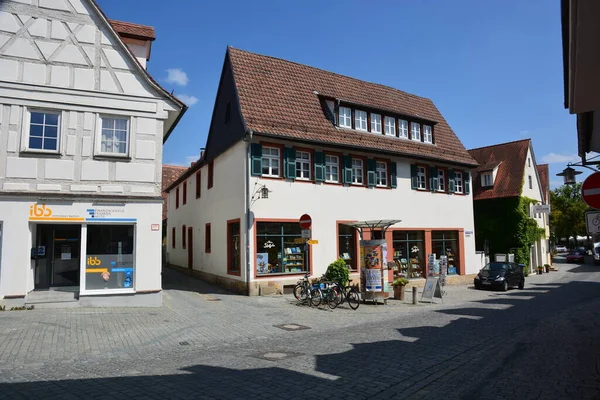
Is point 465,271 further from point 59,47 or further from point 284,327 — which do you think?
point 59,47

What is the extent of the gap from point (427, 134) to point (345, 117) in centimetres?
661

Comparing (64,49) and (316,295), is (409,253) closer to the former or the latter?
(316,295)

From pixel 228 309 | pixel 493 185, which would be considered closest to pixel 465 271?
pixel 493 185

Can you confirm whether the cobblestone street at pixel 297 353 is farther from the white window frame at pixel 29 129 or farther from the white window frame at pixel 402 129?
the white window frame at pixel 402 129

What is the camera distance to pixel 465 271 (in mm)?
26078

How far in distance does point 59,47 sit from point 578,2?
1441cm

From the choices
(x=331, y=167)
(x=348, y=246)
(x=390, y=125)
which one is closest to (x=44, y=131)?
(x=331, y=167)

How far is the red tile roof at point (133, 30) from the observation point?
15938 mm

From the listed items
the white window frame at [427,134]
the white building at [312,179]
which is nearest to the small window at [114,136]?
the white building at [312,179]

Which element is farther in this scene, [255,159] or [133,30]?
[255,159]

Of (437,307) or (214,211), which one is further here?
(214,211)

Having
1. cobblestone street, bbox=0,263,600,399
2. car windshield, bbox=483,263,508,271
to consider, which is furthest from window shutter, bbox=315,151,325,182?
car windshield, bbox=483,263,508,271

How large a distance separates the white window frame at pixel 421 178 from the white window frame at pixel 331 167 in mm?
5751

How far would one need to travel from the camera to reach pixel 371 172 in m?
21.6
